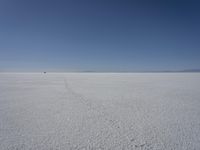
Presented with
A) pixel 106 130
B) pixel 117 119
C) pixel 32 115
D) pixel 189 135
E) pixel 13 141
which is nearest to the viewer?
pixel 13 141

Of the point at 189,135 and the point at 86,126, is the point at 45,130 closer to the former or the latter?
the point at 86,126

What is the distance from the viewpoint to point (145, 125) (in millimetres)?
3189

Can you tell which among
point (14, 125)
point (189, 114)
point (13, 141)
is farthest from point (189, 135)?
point (14, 125)

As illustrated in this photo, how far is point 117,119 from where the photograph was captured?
356 cm

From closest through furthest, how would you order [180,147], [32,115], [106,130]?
[180,147] < [106,130] < [32,115]

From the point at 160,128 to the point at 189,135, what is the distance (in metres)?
0.53

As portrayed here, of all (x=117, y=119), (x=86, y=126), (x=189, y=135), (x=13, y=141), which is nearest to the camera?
(x=13, y=141)

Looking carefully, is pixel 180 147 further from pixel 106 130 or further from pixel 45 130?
pixel 45 130

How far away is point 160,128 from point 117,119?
3.36 feet

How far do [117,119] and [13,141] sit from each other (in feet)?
7.45

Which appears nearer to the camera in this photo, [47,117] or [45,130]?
[45,130]

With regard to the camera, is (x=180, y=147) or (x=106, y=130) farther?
(x=106, y=130)

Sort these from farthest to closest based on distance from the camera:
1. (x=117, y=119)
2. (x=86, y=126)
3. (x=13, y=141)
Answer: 1. (x=117, y=119)
2. (x=86, y=126)
3. (x=13, y=141)

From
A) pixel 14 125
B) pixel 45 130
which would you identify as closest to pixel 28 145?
pixel 45 130
